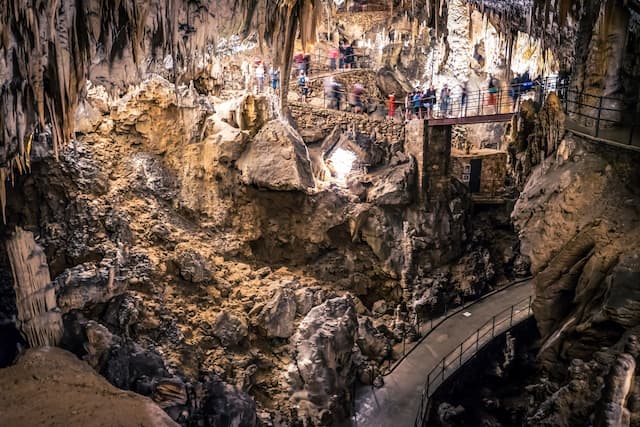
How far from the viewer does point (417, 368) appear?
1254cm

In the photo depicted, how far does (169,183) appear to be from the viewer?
12180mm

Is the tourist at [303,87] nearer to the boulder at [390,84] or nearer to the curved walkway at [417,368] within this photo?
the boulder at [390,84]

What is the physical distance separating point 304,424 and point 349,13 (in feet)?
57.1

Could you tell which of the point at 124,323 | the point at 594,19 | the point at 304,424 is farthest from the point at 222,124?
the point at 594,19

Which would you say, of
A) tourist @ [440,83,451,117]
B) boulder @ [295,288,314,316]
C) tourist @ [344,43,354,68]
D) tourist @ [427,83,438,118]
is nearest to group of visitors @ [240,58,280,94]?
tourist @ [427,83,438,118]

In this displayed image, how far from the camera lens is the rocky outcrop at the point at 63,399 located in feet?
16.5

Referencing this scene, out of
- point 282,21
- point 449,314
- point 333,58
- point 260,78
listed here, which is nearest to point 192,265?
point 282,21

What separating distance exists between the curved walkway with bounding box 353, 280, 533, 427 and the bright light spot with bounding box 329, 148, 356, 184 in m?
5.36

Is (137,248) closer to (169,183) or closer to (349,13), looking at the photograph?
(169,183)

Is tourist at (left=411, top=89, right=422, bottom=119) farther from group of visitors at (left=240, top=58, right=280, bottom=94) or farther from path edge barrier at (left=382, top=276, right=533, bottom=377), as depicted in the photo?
path edge barrier at (left=382, top=276, right=533, bottom=377)

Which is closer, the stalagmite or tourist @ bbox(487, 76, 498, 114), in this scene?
the stalagmite

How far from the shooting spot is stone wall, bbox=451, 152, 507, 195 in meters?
19.3

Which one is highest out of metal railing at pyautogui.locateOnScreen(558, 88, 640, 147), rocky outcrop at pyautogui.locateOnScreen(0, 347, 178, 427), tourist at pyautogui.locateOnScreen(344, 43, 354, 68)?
tourist at pyautogui.locateOnScreen(344, 43, 354, 68)

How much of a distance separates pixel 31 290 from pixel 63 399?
1.73 metres
